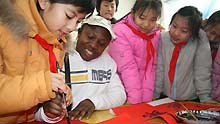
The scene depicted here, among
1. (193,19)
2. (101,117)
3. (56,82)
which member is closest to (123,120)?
(101,117)

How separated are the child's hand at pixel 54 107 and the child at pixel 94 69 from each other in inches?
11.6

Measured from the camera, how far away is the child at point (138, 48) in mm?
1481

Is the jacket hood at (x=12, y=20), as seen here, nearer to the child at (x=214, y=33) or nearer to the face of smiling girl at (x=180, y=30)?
the face of smiling girl at (x=180, y=30)

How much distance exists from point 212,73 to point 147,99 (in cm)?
38

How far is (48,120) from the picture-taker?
0.98m

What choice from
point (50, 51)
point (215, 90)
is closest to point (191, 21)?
point (215, 90)

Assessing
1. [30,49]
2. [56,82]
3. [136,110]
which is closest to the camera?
[56,82]

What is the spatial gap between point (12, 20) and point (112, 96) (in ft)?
1.95

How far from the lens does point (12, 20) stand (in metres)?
0.84

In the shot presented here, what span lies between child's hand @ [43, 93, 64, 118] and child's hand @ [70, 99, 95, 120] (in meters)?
0.14

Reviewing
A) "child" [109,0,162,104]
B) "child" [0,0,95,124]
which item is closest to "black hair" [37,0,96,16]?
"child" [0,0,95,124]

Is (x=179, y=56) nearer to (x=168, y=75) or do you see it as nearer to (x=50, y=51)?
(x=168, y=75)

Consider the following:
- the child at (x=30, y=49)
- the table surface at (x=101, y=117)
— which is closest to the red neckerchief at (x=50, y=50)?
the child at (x=30, y=49)

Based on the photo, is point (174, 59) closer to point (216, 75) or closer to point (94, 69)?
point (216, 75)
